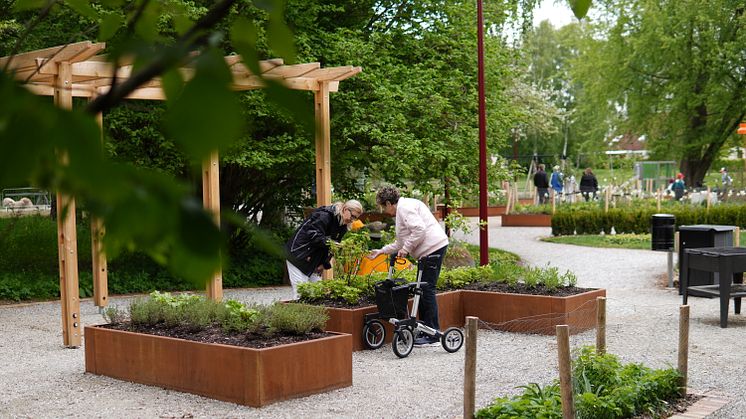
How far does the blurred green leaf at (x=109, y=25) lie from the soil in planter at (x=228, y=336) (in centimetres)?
657

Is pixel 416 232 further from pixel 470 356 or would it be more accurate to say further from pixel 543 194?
pixel 543 194

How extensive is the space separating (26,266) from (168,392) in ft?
33.7

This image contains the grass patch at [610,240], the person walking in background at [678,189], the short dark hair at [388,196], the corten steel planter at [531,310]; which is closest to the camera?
A: the short dark hair at [388,196]

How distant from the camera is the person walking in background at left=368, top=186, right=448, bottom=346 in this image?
10445 millimetres

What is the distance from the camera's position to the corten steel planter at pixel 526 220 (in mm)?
33281

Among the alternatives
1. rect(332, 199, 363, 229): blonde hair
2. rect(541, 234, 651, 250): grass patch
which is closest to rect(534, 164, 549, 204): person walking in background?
rect(541, 234, 651, 250): grass patch

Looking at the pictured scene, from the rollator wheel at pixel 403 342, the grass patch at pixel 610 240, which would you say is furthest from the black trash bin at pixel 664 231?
the rollator wheel at pixel 403 342

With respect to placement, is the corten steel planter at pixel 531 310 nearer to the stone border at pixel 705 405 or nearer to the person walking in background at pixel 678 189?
the stone border at pixel 705 405

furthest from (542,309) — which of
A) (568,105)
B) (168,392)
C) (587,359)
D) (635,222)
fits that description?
(568,105)

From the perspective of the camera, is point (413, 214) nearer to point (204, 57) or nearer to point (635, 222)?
point (204, 57)

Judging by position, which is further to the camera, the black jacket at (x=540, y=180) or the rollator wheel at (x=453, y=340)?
the black jacket at (x=540, y=180)

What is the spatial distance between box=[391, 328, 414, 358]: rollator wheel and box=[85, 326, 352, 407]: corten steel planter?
1.46m

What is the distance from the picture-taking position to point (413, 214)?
1048 cm

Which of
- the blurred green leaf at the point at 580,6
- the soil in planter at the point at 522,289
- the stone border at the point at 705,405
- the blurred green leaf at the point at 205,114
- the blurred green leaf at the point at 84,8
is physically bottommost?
the stone border at the point at 705,405
